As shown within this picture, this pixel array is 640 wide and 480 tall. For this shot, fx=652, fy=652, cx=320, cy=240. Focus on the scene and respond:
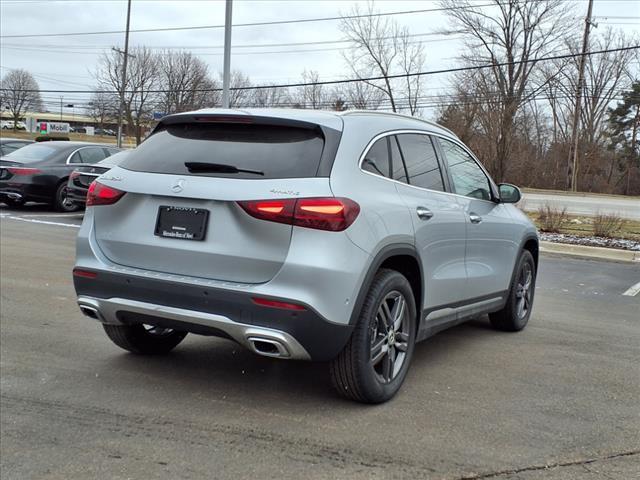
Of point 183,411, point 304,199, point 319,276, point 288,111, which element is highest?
point 288,111

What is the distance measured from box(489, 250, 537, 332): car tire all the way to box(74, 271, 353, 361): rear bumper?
282 centimetres

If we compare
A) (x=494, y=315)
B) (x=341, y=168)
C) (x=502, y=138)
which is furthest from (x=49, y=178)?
(x=502, y=138)

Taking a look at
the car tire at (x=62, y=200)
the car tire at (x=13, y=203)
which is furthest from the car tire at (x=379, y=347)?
the car tire at (x=13, y=203)

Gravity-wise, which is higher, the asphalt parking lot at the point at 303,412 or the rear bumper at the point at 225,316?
the rear bumper at the point at 225,316

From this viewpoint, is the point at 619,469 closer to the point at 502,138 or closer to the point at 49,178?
the point at 49,178

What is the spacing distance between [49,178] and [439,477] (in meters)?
13.6

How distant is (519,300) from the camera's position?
20.0 ft

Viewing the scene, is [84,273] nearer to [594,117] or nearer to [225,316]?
[225,316]

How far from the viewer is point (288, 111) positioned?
4.07 metres

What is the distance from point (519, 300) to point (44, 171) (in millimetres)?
11911

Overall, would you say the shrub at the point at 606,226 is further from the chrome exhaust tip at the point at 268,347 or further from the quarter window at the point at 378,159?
the chrome exhaust tip at the point at 268,347

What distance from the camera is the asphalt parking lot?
10.6 ft

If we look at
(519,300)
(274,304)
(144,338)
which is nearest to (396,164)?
(274,304)

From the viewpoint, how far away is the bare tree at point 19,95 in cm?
8968
